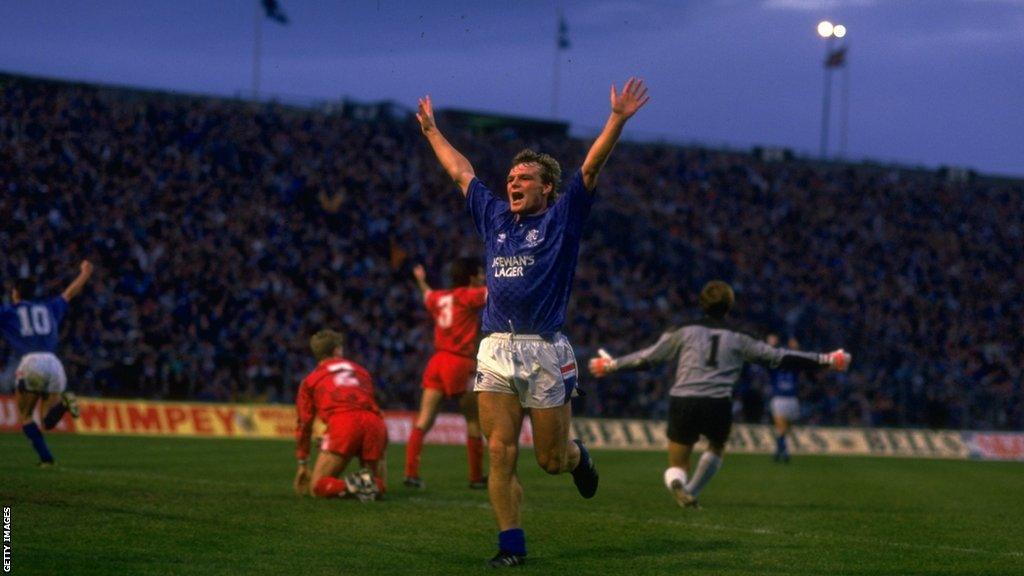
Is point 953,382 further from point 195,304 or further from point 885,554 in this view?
point 885,554

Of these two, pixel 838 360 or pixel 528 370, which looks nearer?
pixel 528 370

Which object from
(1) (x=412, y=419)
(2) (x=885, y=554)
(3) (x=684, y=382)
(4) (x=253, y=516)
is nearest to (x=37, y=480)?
(4) (x=253, y=516)

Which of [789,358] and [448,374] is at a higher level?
[789,358]

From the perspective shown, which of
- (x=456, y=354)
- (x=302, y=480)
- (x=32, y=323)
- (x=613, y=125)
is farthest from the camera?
(x=32, y=323)

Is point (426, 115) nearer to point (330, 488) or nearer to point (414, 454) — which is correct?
point (330, 488)

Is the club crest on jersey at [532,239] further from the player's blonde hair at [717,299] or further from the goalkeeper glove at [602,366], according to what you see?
the player's blonde hair at [717,299]

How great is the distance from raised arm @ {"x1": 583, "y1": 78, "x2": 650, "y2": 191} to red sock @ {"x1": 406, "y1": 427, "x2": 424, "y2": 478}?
7.28m

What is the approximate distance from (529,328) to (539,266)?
0.38m

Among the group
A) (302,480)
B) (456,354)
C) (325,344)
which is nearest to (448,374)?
(456,354)

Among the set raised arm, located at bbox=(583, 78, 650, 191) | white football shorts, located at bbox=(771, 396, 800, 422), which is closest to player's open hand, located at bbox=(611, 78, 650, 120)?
raised arm, located at bbox=(583, 78, 650, 191)

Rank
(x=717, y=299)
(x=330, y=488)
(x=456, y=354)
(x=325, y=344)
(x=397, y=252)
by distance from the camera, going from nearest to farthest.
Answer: (x=330, y=488) < (x=717, y=299) < (x=325, y=344) < (x=456, y=354) < (x=397, y=252)

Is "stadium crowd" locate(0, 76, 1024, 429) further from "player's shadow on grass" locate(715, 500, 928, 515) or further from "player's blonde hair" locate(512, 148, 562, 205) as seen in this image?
"player's blonde hair" locate(512, 148, 562, 205)

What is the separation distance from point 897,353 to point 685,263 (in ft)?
23.3

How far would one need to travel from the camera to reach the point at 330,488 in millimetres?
12609
